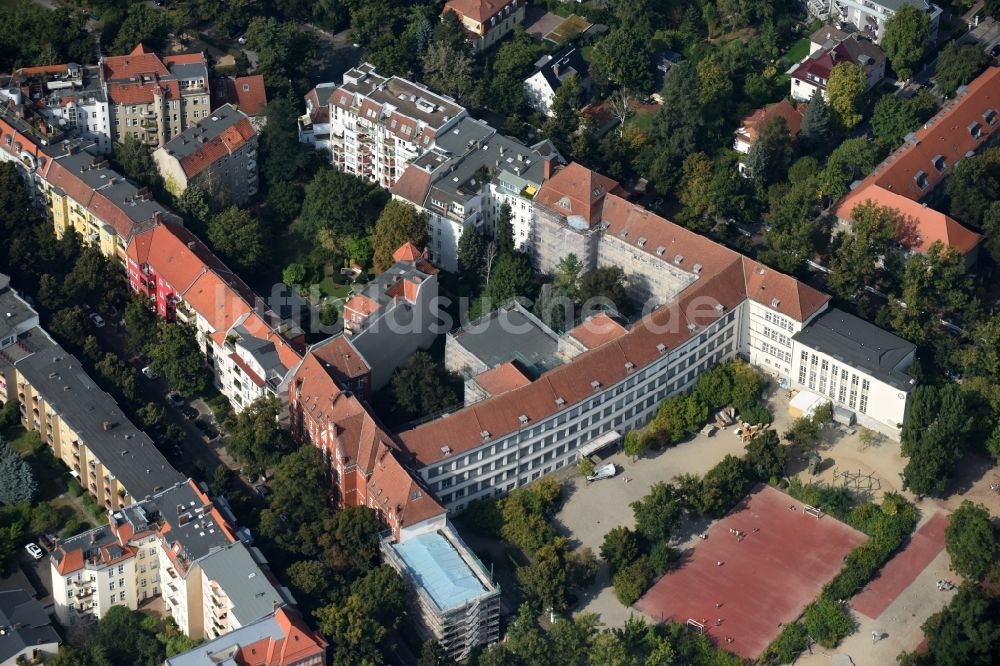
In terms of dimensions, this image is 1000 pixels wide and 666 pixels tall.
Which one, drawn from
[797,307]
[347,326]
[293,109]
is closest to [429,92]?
[293,109]

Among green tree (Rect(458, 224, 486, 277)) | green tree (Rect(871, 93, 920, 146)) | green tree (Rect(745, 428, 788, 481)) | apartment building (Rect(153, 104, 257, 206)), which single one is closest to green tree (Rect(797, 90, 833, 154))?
green tree (Rect(871, 93, 920, 146))

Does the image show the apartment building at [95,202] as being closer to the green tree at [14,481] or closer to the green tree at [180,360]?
the green tree at [180,360]

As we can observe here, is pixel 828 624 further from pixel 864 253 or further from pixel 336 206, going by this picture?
pixel 336 206

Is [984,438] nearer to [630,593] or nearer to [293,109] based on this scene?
[630,593]

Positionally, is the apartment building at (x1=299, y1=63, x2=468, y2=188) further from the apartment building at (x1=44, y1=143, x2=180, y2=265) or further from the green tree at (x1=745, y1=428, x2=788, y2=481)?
the green tree at (x1=745, y1=428, x2=788, y2=481)

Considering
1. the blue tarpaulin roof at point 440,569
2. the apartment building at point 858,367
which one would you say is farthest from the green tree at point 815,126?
the blue tarpaulin roof at point 440,569

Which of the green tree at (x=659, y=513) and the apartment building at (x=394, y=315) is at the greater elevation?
the apartment building at (x=394, y=315)
